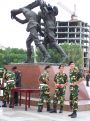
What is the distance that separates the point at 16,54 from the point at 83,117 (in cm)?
7256

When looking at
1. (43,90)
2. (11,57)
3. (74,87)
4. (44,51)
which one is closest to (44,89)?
(43,90)

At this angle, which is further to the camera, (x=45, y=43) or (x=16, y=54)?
(x=16, y=54)

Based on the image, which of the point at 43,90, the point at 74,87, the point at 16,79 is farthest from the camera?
the point at 16,79

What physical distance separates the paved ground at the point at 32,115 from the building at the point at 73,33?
298 feet

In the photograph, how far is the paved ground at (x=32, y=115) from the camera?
11580mm

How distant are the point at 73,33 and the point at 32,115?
310 feet

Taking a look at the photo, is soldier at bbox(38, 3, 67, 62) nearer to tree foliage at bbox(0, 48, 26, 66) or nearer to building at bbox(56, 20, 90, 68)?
tree foliage at bbox(0, 48, 26, 66)

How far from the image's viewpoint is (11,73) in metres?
14.5

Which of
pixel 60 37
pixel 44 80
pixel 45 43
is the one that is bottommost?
pixel 44 80

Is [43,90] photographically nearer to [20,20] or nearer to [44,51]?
[44,51]

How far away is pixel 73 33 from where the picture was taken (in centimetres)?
10600

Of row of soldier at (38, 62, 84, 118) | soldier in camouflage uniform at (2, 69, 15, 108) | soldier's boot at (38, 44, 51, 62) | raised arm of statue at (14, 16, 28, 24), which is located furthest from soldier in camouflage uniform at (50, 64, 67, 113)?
raised arm of statue at (14, 16, 28, 24)

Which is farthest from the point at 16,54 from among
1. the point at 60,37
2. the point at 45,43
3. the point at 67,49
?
the point at 45,43

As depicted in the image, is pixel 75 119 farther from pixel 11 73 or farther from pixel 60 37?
pixel 60 37
